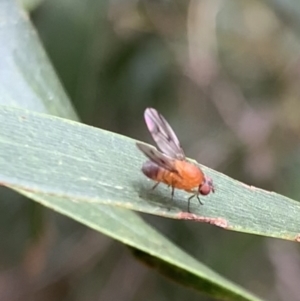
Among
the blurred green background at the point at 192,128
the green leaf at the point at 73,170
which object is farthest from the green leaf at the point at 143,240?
the blurred green background at the point at 192,128

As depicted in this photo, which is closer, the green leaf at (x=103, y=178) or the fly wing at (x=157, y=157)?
the green leaf at (x=103, y=178)

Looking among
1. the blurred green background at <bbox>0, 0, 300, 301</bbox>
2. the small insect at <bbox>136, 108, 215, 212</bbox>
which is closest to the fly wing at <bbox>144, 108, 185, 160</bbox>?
the small insect at <bbox>136, 108, 215, 212</bbox>

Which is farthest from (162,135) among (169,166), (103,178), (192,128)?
(192,128)

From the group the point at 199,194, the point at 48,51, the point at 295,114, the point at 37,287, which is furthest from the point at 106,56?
the point at 199,194

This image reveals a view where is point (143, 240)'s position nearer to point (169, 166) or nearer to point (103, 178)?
point (169, 166)

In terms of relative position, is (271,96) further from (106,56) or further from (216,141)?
(106,56)

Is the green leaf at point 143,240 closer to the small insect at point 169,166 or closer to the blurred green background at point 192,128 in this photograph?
the small insect at point 169,166

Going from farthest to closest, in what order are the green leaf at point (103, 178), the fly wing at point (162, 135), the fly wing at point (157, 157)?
1. the fly wing at point (162, 135)
2. the fly wing at point (157, 157)
3. the green leaf at point (103, 178)
